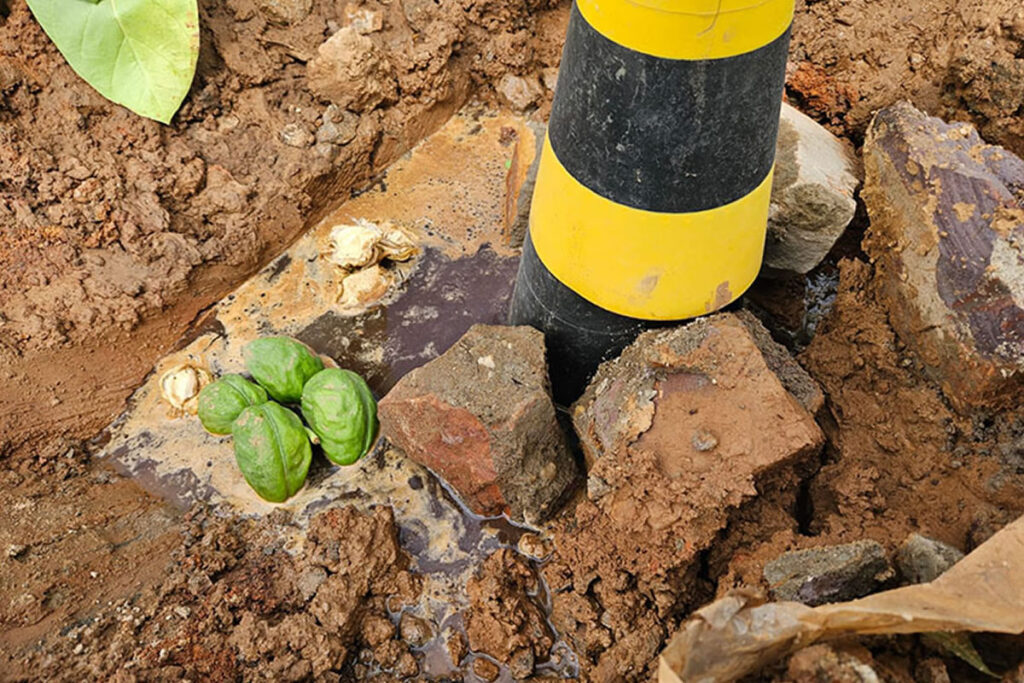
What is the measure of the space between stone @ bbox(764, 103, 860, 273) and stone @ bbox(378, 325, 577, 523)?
943 mm

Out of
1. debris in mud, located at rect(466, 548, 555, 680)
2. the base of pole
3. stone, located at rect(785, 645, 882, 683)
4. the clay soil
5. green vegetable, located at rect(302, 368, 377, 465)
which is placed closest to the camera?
stone, located at rect(785, 645, 882, 683)

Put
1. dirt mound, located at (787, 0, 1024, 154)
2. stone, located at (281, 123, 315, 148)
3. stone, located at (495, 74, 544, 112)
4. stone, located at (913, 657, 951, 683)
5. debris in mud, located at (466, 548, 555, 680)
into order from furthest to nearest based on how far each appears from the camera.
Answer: stone, located at (495, 74, 544, 112) < stone, located at (281, 123, 315, 148) < dirt mound, located at (787, 0, 1024, 154) < debris in mud, located at (466, 548, 555, 680) < stone, located at (913, 657, 951, 683)

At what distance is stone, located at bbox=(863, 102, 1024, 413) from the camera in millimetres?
2143

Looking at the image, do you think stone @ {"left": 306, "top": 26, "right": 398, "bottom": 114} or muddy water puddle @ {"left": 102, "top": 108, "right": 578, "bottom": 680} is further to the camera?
stone @ {"left": 306, "top": 26, "right": 398, "bottom": 114}

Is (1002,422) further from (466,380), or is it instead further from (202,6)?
(202,6)

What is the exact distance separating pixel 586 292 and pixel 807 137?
3.68 feet

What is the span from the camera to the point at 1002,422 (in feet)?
7.34

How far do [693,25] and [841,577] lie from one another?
123cm

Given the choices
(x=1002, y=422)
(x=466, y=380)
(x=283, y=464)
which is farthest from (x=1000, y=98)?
(x=283, y=464)

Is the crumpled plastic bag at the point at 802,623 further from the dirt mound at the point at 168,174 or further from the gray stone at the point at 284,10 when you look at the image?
the gray stone at the point at 284,10

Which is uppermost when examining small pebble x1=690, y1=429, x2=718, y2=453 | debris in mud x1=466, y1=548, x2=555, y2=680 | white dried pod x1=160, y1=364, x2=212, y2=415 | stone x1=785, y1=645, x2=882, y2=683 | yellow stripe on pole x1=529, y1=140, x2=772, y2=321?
yellow stripe on pole x1=529, y1=140, x2=772, y2=321

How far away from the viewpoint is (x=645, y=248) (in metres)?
2.14

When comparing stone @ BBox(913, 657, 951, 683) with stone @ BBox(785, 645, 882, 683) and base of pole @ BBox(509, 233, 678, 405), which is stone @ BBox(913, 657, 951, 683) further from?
base of pole @ BBox(509, 233, 678, 405)

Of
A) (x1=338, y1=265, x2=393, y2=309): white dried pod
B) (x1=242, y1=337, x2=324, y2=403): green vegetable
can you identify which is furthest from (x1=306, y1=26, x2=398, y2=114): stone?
(x1=242, y1=337, x2=324, y2=403): green vegetable
